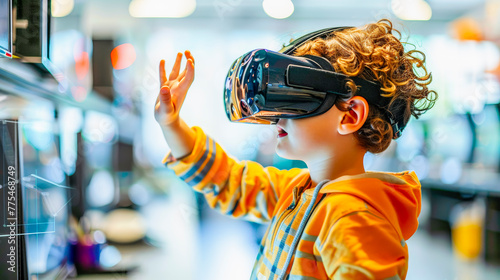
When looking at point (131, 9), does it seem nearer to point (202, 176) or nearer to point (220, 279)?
point (202, 176)

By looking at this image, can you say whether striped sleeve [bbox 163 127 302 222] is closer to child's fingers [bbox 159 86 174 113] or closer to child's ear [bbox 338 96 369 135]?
child's fingers [bbox 159 86 174 113]

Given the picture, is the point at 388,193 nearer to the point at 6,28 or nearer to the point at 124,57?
the point at 6,28

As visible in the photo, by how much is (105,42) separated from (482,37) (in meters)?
1.04

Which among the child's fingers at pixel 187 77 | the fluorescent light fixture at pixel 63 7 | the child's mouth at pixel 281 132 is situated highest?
the fluorescent light fixture at pixel 63 7

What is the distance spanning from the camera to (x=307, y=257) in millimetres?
417

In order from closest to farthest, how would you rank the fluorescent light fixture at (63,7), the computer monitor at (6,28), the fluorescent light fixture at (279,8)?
the computer monitor at (6,28) < the fluorescent light fixture at (63,7) < the fluorescent light fixture at (279,8)

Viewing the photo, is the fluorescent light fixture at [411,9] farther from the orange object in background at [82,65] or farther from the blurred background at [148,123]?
the orange object in background at [82,65]

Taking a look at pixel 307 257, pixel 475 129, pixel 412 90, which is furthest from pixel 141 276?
pixel 475 129

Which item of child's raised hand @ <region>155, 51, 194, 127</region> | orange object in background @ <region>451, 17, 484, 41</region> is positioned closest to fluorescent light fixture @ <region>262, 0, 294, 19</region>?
child's raised hand @ <region>155, 51, 194, 127</region>

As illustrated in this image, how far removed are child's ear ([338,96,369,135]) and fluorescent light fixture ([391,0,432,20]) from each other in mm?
431

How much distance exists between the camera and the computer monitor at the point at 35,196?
0.41 metres

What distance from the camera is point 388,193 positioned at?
446 millimetres

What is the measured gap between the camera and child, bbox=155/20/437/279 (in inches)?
15.0

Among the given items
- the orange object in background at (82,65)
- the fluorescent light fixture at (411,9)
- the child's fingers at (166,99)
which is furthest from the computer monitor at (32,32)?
the fluorescent light fixture at (411,9)
